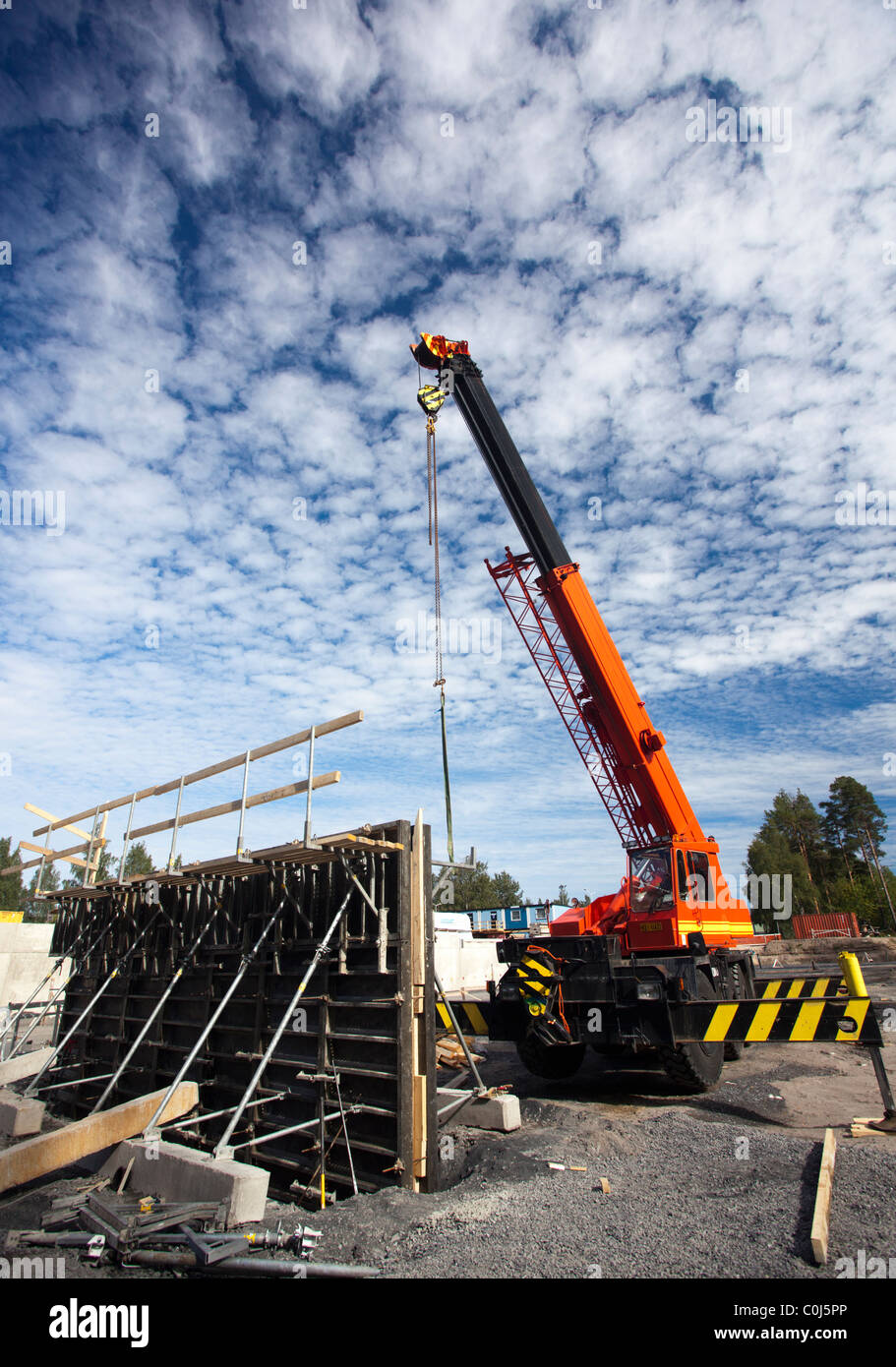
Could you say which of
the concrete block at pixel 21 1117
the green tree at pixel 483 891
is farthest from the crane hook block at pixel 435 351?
the green tree at pixel 483 891

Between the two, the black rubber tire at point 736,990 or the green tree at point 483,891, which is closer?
the black rubber tire at point 736,990

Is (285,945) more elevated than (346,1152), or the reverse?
(285,945)

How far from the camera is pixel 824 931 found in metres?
43.4

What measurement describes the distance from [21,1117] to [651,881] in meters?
9.47

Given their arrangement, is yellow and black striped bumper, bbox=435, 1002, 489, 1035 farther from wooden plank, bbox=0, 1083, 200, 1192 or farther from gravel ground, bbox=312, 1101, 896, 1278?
wooden plank, bbox=0, 1083, 200, 1192

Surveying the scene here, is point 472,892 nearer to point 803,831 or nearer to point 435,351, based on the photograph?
point 803,831

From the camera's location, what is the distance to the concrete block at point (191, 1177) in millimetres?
5418

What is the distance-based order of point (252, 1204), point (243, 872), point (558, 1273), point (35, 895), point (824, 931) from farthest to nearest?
point (824, 931) < point (35, 895) < point (243, 872) < point (252, 1204) < point (558, 1273)

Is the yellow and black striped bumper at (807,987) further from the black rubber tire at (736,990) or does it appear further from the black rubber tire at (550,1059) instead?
the black rubber tire at (550,1059)

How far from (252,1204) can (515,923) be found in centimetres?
2778

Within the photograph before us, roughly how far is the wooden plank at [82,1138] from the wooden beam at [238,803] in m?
3.07
